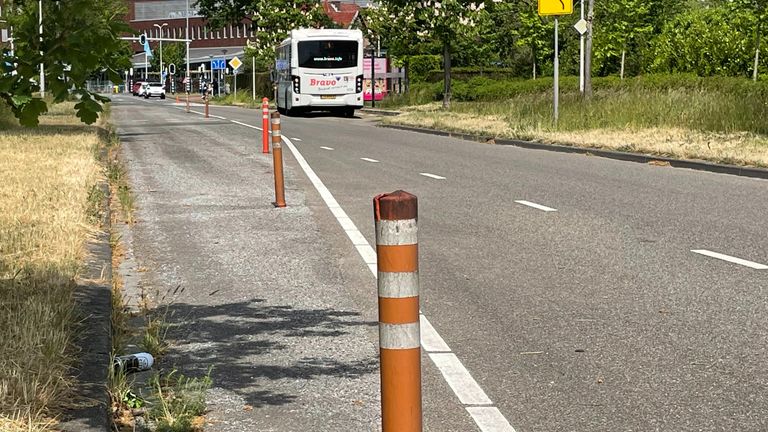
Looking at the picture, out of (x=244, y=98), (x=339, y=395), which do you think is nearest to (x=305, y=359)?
(x=339, y=395)

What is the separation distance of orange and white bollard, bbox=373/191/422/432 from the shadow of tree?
171 centimetres

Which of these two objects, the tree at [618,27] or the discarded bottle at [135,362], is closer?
the discarded bottle at [135,362]

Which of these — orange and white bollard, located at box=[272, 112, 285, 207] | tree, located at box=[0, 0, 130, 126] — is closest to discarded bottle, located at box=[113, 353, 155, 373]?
tree, located at box=[0, 0, 130, 126]

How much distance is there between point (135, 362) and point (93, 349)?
0.27 m

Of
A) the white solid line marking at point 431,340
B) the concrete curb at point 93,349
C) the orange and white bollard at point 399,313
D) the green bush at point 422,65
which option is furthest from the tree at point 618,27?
the orange and white bollard at point 399,313

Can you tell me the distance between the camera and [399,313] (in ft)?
13.4

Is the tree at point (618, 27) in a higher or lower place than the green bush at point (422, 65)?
higher

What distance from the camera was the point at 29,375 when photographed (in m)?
5.33

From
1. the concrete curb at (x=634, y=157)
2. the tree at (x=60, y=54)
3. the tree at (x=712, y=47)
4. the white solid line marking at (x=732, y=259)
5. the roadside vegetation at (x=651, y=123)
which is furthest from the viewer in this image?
the tree at (x=712, y=47)

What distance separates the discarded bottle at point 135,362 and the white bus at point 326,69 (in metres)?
42.8

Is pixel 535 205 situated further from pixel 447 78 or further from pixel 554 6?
pixel 447 78

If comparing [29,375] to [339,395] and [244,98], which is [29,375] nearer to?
[339,395]

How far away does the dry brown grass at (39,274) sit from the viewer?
16.9 ft

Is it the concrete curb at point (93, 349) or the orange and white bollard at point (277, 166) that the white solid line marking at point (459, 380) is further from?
the orange and white bollard at point (277, 166)
